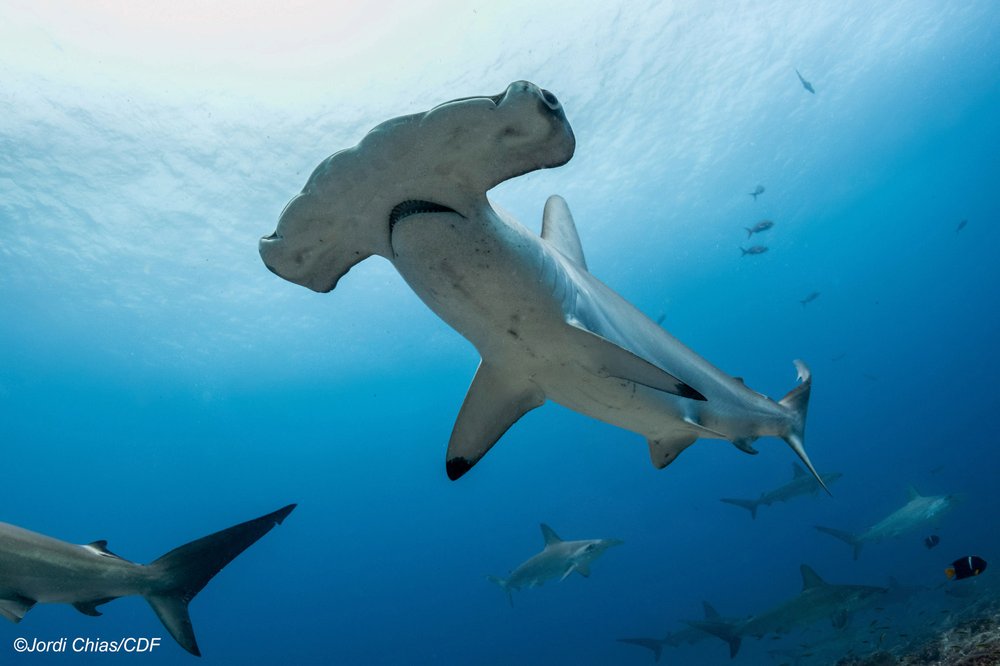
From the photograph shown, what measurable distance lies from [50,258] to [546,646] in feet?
165

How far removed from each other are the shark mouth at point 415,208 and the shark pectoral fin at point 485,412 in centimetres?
121

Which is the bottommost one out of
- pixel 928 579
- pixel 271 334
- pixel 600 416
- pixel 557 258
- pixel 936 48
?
pixel 928 579

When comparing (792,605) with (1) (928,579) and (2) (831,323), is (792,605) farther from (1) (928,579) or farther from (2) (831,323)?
(2) (831,323)

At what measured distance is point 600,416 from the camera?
347 centimetres

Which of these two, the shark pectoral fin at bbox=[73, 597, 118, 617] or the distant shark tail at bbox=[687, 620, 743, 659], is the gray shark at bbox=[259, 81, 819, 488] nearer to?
the shark pectoral fin at bbox=[73, 597, 118, 617]

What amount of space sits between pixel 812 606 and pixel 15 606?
12.2 m

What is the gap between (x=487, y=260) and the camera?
2.23 metres

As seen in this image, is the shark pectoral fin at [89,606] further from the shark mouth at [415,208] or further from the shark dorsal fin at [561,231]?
the shark dorsal fin at [561,231]

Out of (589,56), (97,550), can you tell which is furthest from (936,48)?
(97,550)

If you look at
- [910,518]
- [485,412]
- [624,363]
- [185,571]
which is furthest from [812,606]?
[185,571]

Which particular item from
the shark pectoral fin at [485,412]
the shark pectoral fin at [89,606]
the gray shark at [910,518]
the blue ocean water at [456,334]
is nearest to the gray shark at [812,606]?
the gray shark at [910,518]

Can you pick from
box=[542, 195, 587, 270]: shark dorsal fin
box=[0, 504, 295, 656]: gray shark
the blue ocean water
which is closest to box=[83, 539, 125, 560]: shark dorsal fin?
box=[0, 504, 295, 656]: gray shark

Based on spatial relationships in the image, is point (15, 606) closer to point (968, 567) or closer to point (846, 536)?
point (968, 567)

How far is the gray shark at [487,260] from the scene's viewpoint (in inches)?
74.7
